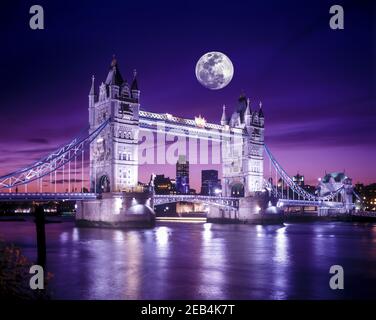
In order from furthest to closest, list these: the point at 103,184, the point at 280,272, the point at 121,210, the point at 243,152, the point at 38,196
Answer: the point at 243,152
the point at 103,184
the point at 121,210
the point at 38,196
the point at 280,272

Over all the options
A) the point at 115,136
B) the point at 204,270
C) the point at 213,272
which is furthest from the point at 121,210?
the point at 213,272

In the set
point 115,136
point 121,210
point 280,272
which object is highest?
point 115,136

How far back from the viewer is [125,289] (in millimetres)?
18484

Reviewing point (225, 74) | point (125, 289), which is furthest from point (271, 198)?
point (125, 289)

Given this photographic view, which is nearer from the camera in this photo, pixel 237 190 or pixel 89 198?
pixel 89 198

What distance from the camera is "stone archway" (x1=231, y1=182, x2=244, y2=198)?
80.7 meters

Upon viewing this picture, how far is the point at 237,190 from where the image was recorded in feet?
269

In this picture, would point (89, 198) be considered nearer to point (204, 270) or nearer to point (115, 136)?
point (115, 136)

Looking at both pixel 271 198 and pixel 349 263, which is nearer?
pixel 349 263

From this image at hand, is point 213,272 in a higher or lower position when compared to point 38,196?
lower

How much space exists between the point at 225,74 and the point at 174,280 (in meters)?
30.4

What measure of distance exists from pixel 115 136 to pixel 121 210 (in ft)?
31.1

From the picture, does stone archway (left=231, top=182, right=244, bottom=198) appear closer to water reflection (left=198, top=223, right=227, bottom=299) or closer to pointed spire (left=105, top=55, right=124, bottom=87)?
pointed spire (left=105, top=55, right=124, bottom=87)
